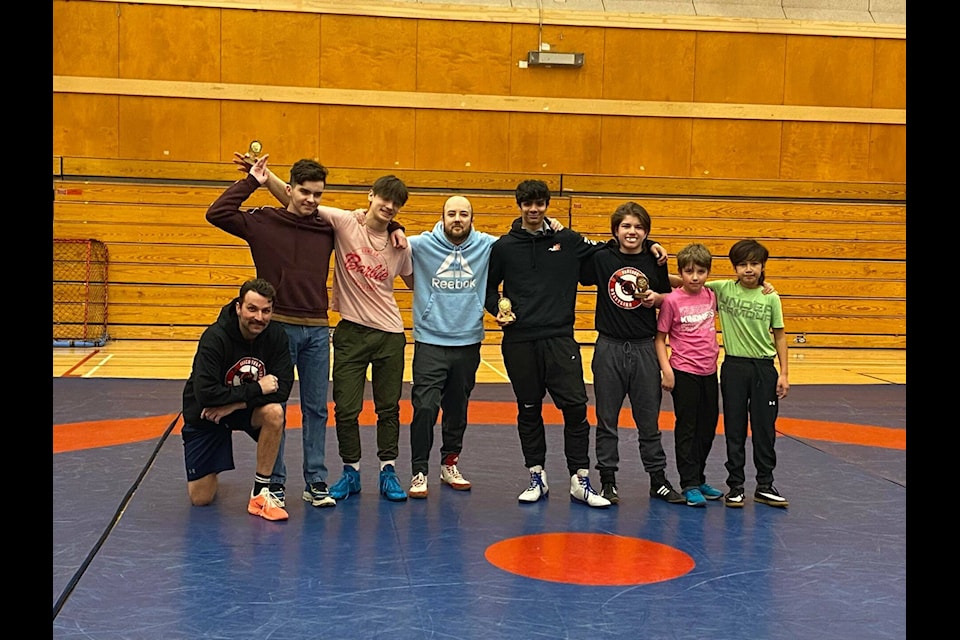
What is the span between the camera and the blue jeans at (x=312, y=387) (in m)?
5.63

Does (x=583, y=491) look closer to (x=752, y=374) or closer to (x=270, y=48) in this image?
(x=752, y=374)

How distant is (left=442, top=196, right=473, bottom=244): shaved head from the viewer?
19.1 feet

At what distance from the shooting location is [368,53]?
14859mm

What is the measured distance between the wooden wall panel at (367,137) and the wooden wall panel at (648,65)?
3.26 metres

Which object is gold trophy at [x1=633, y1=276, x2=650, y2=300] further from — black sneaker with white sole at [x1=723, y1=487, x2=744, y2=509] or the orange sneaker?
the orange sneaker

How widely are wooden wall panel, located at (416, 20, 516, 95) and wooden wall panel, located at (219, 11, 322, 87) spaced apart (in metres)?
1.67

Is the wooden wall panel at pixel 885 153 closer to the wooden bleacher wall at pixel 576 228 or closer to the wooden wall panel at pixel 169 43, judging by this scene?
the wooden bleacher wall at pixel 576 228

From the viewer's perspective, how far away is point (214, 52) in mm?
14594

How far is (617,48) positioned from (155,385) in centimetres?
907

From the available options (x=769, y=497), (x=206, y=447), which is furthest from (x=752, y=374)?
(x=206, y=447)

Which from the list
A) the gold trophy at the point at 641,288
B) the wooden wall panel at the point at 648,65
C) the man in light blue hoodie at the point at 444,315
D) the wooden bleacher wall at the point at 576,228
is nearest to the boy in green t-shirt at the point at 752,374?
the gold trophy at the point at 641,288

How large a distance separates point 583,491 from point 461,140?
1024 cm
